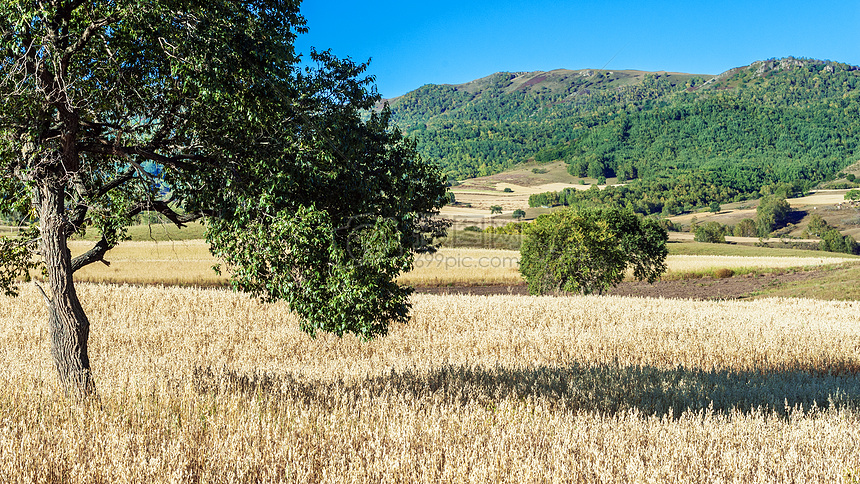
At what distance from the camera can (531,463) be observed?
4715 mm

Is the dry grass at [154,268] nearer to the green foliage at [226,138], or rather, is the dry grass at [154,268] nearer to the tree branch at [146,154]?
the tree branch at [146,154]

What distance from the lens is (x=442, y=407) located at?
21.3 feet

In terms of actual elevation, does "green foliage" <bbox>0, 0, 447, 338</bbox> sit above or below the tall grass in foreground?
above

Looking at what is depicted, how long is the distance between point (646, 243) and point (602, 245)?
28.0 feet

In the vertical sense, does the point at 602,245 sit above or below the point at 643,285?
above

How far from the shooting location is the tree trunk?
723cm

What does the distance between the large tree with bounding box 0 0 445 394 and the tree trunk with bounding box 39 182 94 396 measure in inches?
0.8

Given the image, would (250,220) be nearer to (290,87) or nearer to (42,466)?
(290,87)

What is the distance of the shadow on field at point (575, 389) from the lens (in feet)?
25.5

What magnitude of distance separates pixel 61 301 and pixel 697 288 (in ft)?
172

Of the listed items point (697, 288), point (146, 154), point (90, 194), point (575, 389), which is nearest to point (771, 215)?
point (697, 288)

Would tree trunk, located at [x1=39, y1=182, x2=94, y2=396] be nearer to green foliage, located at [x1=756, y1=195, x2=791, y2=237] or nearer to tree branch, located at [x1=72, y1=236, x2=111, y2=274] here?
tree branch, located at [x1=72, y1=236, x2=111, y2=274]

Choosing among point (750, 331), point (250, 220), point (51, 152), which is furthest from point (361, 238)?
point (750, 331)

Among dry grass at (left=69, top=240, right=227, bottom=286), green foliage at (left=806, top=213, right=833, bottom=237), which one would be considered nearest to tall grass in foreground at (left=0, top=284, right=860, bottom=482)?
dry grass at (left=69, top=240, right=227, bottom=286)
